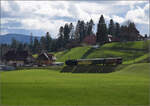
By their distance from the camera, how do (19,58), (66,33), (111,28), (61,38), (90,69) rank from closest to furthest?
(90,69) → (19,58) → (111,28) → (61,38) → (66,33)

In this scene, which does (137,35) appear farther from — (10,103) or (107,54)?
(10,103)

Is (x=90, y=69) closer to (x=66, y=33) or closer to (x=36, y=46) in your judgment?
(x=66, y=33)

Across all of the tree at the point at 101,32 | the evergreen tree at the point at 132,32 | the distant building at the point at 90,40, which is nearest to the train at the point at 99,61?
the tree at the point at 101,32

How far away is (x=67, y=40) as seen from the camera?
16875 centimetres

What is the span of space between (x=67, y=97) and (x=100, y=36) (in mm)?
106569

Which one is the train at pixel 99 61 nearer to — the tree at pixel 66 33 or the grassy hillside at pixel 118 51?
the grassy hillside at pixel 118 51

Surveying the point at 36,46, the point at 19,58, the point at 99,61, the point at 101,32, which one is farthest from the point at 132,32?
the point at 36,46

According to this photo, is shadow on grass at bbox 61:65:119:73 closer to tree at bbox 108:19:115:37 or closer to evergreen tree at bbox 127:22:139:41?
evergreen tree at bbox 127:22:139:41

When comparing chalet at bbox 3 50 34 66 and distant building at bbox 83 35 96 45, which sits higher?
distant building at bbox 83 35 96 45

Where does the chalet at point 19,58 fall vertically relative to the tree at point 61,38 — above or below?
below

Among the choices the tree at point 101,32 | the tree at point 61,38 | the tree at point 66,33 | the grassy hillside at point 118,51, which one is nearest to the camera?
the grassy hillside at point 118,51

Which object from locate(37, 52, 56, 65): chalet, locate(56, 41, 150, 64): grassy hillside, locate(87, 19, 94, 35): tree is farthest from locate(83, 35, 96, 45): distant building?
locate(37, 52, 56, 65): chalet

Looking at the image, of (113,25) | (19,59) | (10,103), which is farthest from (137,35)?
(10,103)

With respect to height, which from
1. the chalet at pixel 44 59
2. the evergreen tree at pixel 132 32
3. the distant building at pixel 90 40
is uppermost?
the evergreen tree at pixel 132 32
